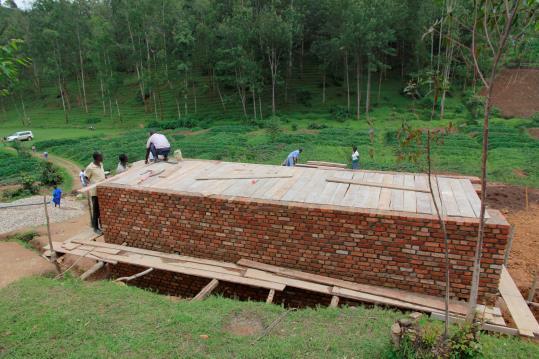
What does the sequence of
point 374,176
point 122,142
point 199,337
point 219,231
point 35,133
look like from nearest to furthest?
point 199,337, point 219,231, point 374,176, point 122,142, point 35,133

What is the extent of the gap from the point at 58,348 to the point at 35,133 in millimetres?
35118

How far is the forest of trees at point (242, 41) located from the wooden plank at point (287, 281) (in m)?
24.3

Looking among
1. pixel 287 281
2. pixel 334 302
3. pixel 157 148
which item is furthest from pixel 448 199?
pixel 157 148

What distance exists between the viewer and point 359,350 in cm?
422

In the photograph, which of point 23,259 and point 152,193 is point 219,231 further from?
point 23,259

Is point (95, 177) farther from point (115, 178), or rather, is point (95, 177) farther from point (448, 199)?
point (448, 199)

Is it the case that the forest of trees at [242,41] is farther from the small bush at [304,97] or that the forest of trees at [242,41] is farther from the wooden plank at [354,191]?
the wooden plank at [354,191]

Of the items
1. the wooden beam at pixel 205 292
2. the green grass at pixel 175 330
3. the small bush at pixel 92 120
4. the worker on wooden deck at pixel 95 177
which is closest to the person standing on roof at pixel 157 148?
the worker on wooden deck at pixel 95 177

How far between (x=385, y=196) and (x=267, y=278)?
7.72ft

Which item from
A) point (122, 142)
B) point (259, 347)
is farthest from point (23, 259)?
point (122, 142)

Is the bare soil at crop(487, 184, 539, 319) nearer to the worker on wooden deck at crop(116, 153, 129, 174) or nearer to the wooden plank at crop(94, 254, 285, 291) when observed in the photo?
the wooden plank at crop(94, 254, 285, 291)

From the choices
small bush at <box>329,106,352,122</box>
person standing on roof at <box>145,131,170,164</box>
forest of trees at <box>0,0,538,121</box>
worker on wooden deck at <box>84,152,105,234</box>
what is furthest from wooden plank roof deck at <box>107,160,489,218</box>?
small bush at <box>329,106,352,122</box>

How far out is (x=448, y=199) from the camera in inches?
238

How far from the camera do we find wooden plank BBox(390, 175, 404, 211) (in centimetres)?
571
